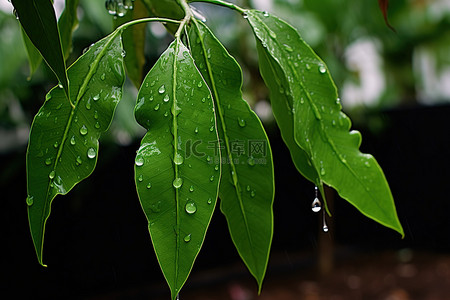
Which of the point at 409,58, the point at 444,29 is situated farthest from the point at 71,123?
the point at 409,58

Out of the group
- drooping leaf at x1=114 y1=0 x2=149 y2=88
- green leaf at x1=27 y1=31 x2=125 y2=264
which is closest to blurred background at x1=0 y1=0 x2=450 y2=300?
drooping leaf at x1=114 y1=0 x2=149 y2=88

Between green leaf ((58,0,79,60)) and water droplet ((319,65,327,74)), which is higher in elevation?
green leaf ((58,0,79,60))

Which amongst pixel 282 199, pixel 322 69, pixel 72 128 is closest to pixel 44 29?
pixel 72 128

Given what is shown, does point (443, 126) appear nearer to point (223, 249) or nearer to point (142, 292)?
point (223, 249)

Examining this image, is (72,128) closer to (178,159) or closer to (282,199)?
(178,159)

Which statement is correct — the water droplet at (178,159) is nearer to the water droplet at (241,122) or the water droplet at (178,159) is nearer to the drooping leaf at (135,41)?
the water droplet at (241,122)

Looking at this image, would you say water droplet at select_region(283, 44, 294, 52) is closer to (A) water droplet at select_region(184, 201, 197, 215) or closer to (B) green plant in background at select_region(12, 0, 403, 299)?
(B) green plant in background at select_region(12, 0, 403, 299)
